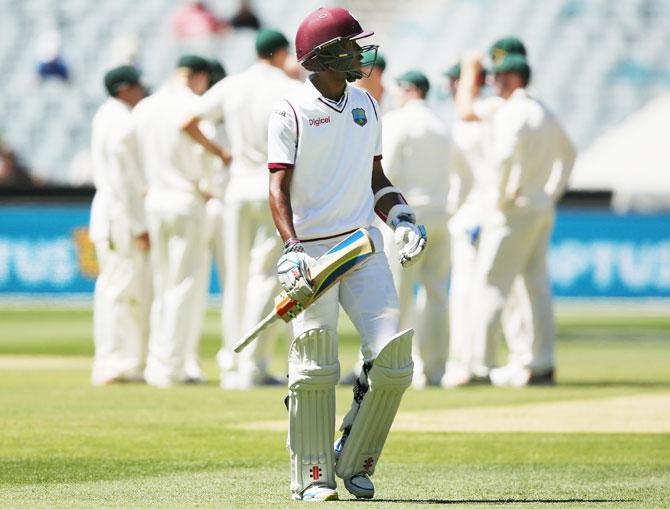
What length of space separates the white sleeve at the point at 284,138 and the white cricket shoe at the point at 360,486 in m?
1.34

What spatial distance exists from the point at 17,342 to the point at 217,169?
433cm

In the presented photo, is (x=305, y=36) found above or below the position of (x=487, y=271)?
above

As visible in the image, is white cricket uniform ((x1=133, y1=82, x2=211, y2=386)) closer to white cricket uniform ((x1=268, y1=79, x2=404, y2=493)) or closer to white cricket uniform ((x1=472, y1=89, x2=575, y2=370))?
white cricket uniform ((x1=472, y1=89, x2=575, y2=370))

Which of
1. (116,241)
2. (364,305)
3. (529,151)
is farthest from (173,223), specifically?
(364,305)

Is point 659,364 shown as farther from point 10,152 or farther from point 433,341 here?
point 10,152

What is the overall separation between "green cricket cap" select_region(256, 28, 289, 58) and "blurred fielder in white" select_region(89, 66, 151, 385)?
4.57 feet

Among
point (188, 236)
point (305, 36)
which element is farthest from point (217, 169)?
point (305, 36)

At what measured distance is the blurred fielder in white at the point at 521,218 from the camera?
39.1ft

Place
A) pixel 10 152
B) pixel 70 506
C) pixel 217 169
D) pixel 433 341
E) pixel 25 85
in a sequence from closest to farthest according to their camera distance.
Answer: pixel 70 506, pixel 433 341, pixel 217 169, pixel 10 152, pixel 25 85

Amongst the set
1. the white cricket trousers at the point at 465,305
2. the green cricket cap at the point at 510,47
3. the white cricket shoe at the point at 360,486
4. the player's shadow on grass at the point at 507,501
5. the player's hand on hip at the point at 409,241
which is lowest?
the white cricket trousers at the point at 465,305

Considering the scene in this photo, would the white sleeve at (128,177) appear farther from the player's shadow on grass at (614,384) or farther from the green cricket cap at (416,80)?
the player's shadow on grass at (614,384)

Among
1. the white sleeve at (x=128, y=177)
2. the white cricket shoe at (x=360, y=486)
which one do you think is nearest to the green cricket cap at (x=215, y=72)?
the white sleeve at (x=128, y=177)

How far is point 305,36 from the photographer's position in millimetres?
6332

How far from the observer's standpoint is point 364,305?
6.31 m
